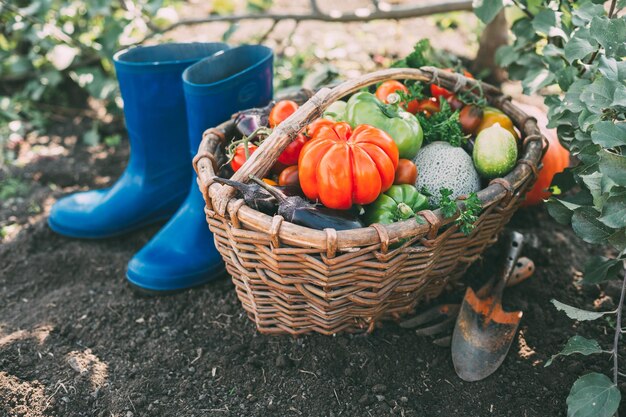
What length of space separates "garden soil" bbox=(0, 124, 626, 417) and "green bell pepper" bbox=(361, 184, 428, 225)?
478 millimetres

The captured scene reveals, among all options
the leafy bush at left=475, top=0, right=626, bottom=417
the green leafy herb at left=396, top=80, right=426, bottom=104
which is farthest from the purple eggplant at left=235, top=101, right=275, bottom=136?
the leafy bush at left=475, top=0, right=626, bottom=417

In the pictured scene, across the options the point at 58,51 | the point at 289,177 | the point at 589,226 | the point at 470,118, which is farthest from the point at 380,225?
the point at 58,51

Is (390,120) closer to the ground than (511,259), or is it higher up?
higher up

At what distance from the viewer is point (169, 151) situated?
2.55 meters

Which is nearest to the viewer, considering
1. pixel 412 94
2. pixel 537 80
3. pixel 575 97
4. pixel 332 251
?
pixel 332 251

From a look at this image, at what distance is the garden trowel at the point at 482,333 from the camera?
6.30 ft

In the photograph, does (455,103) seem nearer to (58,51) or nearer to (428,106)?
(428,106)

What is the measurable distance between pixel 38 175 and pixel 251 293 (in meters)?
1.82

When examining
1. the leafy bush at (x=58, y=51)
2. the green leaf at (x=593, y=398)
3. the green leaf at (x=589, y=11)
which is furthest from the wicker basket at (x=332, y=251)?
the leafy bush at (x=58, y=51)

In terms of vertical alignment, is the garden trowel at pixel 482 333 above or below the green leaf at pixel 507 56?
below

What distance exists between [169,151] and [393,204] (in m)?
1.20

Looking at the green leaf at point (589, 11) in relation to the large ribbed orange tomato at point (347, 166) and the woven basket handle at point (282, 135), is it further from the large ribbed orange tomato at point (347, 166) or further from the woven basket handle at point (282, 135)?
the large ribbed orange tomato at point (347, 166)

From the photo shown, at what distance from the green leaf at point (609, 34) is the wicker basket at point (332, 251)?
15.4 inches

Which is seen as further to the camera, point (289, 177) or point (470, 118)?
point (470, 118)
